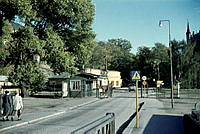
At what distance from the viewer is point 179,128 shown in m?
11.6

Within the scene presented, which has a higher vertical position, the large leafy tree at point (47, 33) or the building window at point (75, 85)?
→ the large leafy tree at point (47, 33)

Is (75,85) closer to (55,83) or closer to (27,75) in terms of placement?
(27,75)

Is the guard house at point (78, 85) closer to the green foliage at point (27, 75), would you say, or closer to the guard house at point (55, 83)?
the guard house at point (55, 83)

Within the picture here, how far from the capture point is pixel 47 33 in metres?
26.3

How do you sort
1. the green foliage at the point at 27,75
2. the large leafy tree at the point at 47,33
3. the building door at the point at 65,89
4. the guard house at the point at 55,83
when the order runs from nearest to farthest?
the large leafy tree at the point at 47,33 < the green foliage at the point at 27,75 < the building door at the point at 65,89 < the guard house at the point at 55,83

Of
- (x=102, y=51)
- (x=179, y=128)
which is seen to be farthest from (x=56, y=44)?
(x=102, y=51)

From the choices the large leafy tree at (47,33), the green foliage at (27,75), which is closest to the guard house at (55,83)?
the large leafy tree at (47,33)

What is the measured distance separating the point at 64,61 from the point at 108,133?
20.0m

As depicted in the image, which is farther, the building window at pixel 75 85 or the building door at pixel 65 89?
the building window at pixel 75 85

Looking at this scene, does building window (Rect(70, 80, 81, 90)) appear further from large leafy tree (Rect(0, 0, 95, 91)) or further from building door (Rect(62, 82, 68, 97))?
large leafy tree (Rect(0, 0, 95, 91))

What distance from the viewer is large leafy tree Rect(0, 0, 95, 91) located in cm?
2431

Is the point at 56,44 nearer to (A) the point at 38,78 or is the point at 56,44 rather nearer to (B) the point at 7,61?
(A) the point at 38,78

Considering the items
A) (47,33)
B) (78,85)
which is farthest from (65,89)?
(47,33)

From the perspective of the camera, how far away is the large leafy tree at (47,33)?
24312 millimetres
